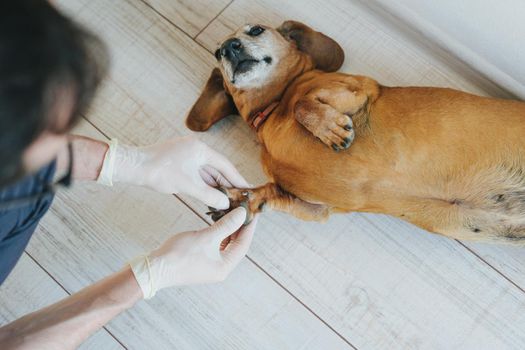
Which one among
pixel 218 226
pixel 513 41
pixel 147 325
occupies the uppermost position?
pixel 513 41

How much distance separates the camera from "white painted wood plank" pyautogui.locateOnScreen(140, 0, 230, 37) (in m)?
2.24

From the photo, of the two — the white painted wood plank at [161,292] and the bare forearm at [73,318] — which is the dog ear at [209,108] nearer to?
the white painted wood plank at [161,292]

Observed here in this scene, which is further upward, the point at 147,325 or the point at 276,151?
the point at 276,151

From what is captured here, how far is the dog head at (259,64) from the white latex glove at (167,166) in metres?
0.34

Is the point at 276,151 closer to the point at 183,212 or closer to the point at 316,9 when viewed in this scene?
the point at 183,212

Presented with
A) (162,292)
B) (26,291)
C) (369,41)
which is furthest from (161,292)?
(369,41)

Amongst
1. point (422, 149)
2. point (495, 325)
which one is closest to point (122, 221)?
point (422, 149)

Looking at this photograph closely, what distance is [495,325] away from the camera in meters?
1.97

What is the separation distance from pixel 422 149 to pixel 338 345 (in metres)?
0.80

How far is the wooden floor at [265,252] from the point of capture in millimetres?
1996

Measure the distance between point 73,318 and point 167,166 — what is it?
1.81ft

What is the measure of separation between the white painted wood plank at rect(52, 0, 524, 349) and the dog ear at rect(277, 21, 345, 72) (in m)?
0.13

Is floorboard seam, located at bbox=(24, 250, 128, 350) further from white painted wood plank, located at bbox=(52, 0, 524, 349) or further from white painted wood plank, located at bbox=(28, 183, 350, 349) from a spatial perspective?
white painted wood plank, located at bbox=(52, 0, 524, 349)

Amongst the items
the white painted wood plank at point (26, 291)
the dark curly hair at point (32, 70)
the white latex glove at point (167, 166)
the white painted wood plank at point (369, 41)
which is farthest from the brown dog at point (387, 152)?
the dark curly hair at point (32, 70)
